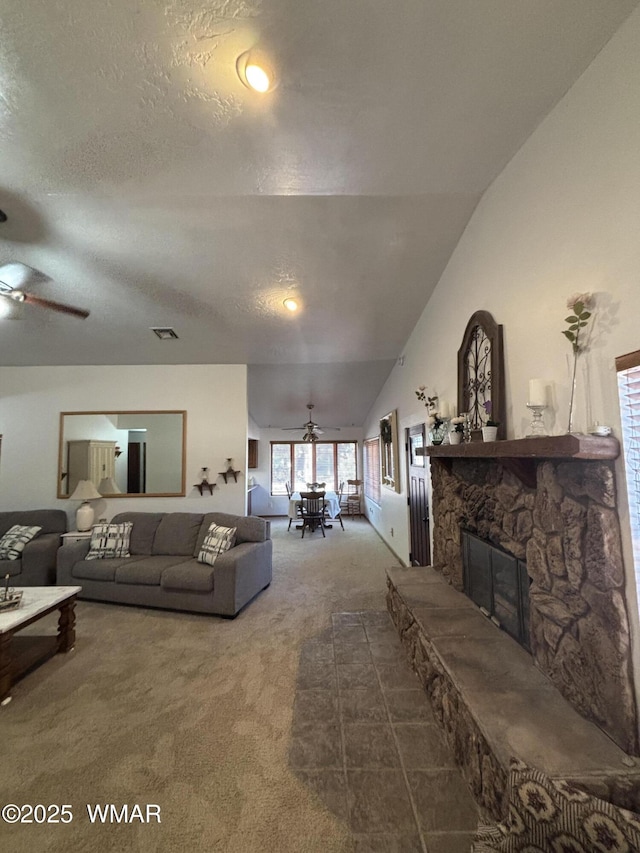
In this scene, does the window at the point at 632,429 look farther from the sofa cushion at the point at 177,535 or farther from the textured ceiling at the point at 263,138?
the sofa cushion at the point at 177,535

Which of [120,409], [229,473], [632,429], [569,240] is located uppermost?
[569,240]

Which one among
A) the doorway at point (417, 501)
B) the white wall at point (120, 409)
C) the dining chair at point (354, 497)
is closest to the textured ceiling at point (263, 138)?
the white wall at point (120, 409)

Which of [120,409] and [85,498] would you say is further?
[120,409]

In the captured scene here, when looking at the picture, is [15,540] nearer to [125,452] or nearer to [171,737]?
[125,452]

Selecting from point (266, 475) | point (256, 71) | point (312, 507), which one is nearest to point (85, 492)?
point (312, 507)

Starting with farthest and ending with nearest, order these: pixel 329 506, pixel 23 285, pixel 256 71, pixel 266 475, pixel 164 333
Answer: pixel 266 475 → pixel 329 506 → pixel 164 333 → pixel 23 285 → pixel 256 71

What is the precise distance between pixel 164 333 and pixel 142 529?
233 centimetres

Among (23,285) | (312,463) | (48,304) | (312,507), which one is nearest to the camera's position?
(48,304)

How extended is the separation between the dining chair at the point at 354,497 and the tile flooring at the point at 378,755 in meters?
5.95

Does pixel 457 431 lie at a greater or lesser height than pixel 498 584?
greater

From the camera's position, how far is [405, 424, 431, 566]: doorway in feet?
11.8

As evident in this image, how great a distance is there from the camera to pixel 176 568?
10.7ft

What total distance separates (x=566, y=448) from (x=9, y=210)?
11.8 ft

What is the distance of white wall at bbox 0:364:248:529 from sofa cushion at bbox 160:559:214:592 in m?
1.27
